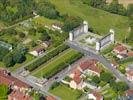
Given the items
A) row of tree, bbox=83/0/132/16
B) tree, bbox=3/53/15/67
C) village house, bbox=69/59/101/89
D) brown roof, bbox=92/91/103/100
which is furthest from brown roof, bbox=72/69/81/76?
row of tree, bbox=83/0/132/16

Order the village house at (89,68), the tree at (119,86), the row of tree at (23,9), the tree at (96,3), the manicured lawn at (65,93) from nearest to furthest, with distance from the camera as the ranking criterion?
the manicured lawn at (65,93), the tree at (119,86), the village house at (89,68), the row of tree at (23,9), the tree at (96,3)

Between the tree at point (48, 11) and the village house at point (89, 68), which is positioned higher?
the tree at point (48, 11)

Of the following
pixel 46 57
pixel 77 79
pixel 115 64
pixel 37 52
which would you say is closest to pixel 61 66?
pixel 46 57

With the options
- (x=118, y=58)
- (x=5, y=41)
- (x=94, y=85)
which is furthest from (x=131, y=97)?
(x=5, y=41)

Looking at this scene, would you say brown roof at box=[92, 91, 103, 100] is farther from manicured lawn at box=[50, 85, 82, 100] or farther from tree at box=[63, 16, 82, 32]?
tree at box=[63, 16, 82, 32]

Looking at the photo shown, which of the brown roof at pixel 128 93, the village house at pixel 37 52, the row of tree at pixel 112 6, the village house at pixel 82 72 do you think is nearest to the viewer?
the brown roof at pixel 128 93

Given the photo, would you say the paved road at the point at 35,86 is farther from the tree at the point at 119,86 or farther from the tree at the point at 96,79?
the tree at the point at 119,86

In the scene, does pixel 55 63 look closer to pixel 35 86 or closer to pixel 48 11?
pixel 35 86

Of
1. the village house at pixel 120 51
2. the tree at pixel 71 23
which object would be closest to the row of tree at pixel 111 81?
the village house at pixel 120 51
